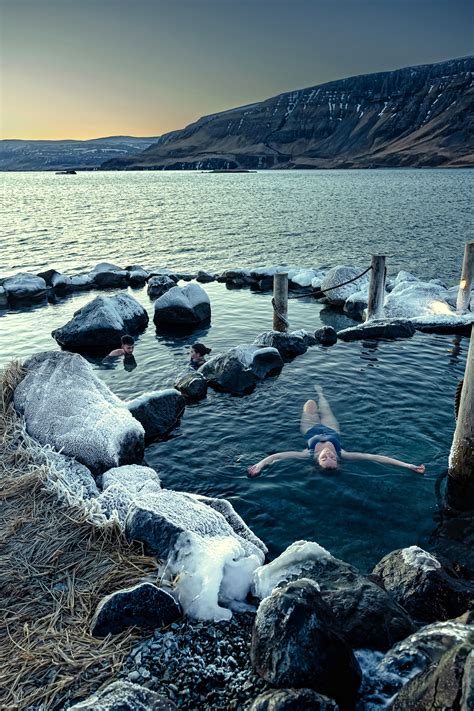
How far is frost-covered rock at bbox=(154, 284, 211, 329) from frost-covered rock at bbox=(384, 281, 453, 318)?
25.0 ft

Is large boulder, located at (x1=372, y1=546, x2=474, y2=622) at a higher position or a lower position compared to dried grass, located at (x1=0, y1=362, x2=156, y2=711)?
lower

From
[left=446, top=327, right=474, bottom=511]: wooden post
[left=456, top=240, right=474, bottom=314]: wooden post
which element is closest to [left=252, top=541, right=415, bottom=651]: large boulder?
[left=446, top=327, right=474, bottom=511]: wooden post

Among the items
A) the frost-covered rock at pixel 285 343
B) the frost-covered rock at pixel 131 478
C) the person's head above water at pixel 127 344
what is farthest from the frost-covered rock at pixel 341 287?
the frost-covered rock at pixel 131 478

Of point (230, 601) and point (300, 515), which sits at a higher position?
point (230, 601)

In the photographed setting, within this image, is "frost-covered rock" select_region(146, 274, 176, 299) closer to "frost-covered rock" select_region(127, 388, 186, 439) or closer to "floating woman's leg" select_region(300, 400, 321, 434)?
"frost-covered rock" select_region(127, 388, 186, 439)

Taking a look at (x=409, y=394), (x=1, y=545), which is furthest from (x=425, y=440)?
(x=1, y=545)

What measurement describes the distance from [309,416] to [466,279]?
10.3 meters

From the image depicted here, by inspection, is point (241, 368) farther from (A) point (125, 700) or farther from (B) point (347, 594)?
(A) point (125, 700)

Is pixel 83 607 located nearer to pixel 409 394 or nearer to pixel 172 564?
pixel 172 564

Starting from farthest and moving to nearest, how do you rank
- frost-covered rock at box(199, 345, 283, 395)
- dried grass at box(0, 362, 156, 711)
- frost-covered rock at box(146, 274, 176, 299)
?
frost-covered rock at box(146, 274, 176, 299)
frost-covered rock at box(199, 345, 283, 395)
dried grass at box(0, 362, 156, 711)

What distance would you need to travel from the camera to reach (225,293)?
25109 millimetres

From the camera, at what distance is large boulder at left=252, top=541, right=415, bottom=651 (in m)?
4.80

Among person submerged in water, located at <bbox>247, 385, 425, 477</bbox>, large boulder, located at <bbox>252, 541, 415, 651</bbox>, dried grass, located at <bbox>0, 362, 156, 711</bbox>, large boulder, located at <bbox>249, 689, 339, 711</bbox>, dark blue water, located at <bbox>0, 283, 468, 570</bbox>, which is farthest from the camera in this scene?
person submerged in water, located at <bbox>247, 385, 425, 477</bbox>

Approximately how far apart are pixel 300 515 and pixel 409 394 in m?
5.86
